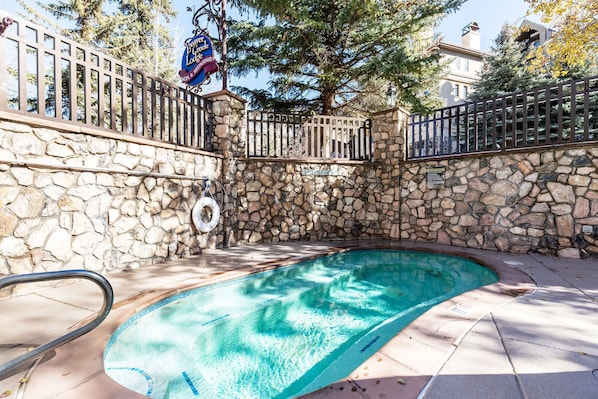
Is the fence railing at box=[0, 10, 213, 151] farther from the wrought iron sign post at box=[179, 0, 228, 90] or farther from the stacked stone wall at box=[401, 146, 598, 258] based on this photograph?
the stacked stone wall at box=[401, 146, 598, 258]

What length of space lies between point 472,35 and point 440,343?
24.5 meters

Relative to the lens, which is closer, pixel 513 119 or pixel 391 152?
pixel 513 119

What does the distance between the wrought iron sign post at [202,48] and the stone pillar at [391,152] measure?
12.4 feet

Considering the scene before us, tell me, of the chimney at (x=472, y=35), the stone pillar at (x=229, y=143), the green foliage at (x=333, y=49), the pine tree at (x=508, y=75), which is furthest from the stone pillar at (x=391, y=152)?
the chimney at (x=472, y=35)

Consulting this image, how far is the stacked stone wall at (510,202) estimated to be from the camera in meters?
4.79

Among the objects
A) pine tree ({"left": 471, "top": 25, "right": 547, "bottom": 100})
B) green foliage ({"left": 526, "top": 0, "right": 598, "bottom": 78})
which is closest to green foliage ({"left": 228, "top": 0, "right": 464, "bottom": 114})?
green foliage ({"left": 526, "top": 0, "right": 598, "bottom": 78})

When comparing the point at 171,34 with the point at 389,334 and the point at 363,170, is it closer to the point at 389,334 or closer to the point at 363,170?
the point at 363,170

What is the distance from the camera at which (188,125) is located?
5270mm

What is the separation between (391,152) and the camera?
23.1 ft

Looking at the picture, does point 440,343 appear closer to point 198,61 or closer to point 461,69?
point 198,61

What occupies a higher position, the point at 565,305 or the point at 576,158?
the point at 576,158

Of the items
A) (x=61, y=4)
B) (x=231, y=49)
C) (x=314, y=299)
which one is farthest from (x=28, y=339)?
(x=61, y=4)

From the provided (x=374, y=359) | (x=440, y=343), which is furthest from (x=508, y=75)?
(x=374, y=359)

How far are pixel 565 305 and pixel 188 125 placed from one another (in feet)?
18.7
